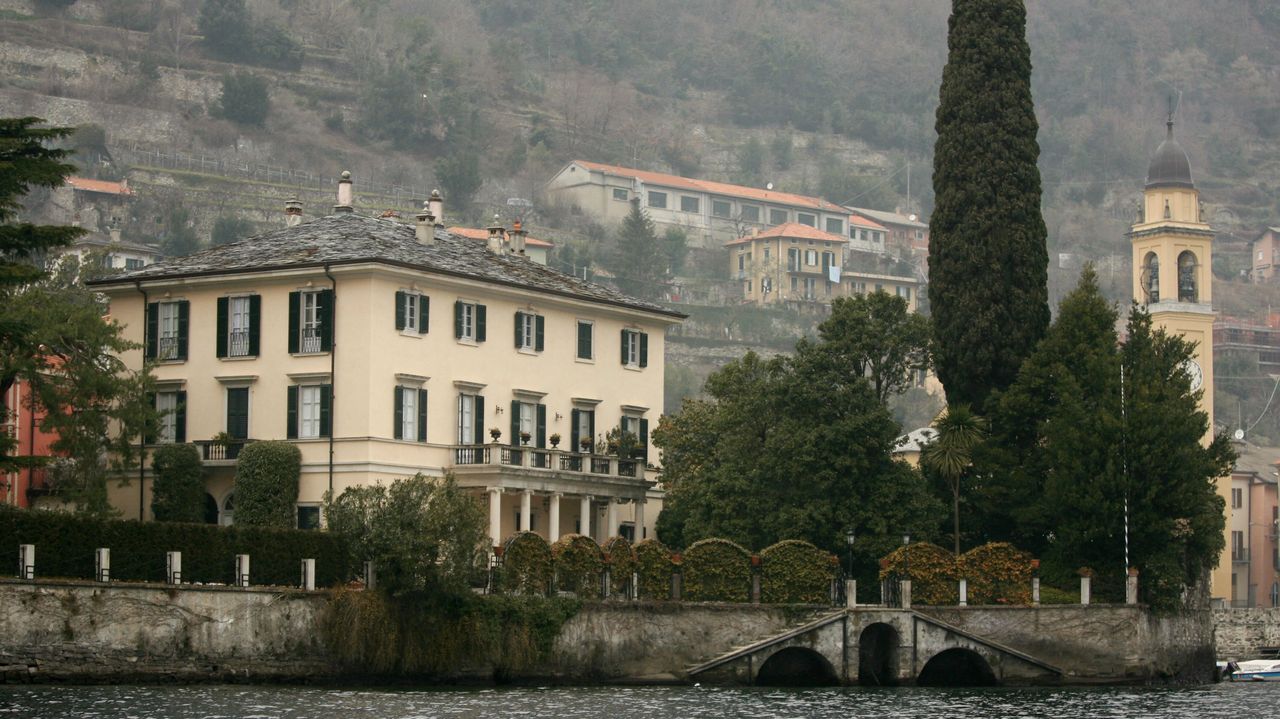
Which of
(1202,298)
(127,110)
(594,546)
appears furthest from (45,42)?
(594,546)

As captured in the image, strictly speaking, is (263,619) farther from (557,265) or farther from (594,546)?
(557,265)

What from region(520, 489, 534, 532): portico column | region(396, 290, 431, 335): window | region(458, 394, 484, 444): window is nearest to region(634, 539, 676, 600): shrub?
region(520, 489, 534, 532): portico column

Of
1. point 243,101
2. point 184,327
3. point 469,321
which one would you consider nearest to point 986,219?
point 469,321

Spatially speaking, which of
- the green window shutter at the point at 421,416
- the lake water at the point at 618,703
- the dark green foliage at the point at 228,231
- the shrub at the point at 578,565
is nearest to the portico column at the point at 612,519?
the green window shutter at the point at 421,416

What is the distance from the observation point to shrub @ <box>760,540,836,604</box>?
6275 cm

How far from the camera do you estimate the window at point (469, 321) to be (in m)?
66.8

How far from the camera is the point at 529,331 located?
69875mm

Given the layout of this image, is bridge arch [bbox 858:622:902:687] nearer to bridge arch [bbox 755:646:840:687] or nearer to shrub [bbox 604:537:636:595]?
bridge arch [bbox 755:646:840:687]

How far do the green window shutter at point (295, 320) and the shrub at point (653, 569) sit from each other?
41.0 ft

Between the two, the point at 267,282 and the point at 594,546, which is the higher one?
the point at 267,282

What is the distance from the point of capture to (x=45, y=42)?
184000 mm

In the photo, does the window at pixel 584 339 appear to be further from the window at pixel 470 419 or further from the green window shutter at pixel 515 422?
the window at pixel 470 419

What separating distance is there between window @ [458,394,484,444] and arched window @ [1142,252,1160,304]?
50526 millimetres

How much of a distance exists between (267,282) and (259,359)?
2.37 m
